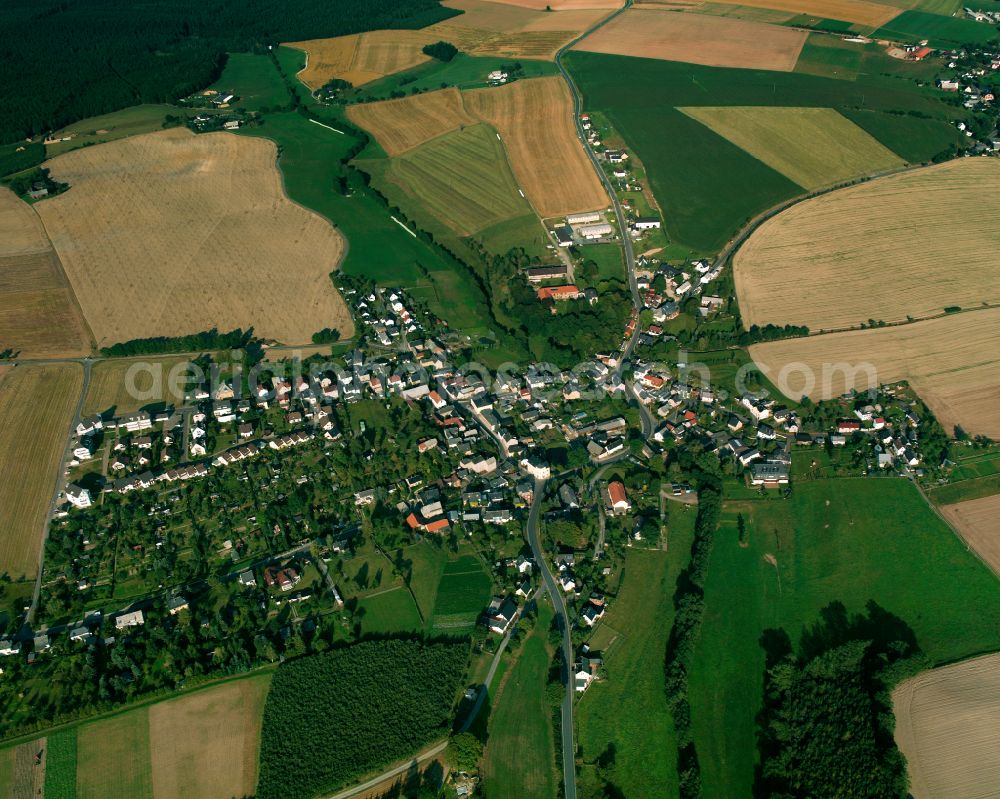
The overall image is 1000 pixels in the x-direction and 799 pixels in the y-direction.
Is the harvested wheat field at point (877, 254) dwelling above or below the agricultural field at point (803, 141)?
below

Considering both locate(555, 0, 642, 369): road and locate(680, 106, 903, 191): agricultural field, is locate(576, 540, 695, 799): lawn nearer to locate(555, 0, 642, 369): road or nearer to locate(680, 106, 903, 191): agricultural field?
locate(555, 0, 642, 369): road

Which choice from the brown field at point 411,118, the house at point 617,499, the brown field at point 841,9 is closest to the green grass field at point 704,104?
the brown field at point 411,118

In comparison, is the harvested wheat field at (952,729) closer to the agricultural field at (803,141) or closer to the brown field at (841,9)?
the agricultural field at (803,141)

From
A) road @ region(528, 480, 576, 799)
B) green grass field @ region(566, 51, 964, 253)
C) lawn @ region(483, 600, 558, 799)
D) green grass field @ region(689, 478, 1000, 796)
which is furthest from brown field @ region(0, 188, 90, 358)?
green grass field @ region(566, 51, 964, 253)

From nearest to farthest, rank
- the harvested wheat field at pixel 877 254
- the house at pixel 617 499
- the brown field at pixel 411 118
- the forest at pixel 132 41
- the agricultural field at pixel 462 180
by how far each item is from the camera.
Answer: the house at pixel 617 499, the harvested wheat field at pixel 877 254, the agricultural field at pixel 462 180, the brown field at pixel 411 118, the forest at pixel 132 41

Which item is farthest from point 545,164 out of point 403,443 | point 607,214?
point 403,443

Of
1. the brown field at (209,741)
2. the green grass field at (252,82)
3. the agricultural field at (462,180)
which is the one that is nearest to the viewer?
the brown field at (209,741)
